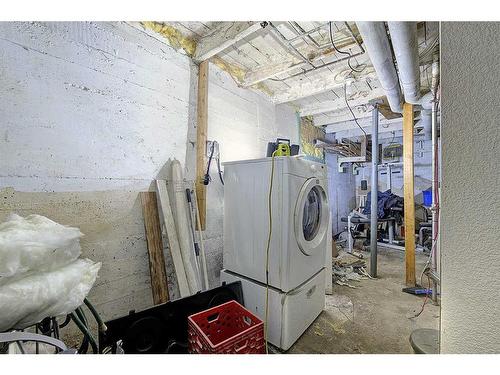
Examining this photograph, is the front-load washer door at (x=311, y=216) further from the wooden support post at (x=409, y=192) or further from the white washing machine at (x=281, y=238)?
the wooden support post at (x=409, y=192)

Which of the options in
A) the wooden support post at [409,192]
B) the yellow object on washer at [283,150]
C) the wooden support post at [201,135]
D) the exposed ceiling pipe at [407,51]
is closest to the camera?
the exposed ceiling pipe at [407,51]

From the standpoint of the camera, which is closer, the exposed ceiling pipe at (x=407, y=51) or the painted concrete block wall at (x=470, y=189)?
the painted concrete block wall at (x=470, y=189)

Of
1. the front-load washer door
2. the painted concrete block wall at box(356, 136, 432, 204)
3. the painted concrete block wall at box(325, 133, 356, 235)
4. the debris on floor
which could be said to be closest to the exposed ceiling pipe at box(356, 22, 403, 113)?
the front-load washer door

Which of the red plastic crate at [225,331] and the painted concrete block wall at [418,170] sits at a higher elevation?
the painted concrete block wall at [418,170]

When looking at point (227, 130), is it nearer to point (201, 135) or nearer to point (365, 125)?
point (201, 135)

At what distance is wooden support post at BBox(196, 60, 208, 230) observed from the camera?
2.07 m

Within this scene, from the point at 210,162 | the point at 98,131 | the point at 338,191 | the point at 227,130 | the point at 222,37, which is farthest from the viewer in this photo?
the point at 338,191

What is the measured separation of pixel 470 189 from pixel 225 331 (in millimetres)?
1532

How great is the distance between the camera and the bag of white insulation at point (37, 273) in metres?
0.64

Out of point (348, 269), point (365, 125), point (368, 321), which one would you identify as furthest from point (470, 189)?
point (365, 125)

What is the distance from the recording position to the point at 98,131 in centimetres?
153

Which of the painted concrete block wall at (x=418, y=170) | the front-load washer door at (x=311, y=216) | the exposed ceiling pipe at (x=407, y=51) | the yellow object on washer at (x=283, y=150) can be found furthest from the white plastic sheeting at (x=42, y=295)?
the painted concrete block wall at (x=418, y=170)

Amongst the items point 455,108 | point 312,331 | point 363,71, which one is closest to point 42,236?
point 455,108

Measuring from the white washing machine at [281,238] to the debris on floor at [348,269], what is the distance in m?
0.87
